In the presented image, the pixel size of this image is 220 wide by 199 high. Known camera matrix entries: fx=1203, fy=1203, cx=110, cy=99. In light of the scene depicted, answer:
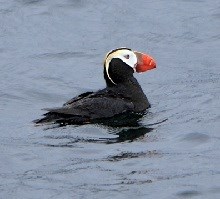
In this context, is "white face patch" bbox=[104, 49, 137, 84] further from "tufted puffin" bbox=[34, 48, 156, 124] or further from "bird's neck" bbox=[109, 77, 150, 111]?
"bird's neck" bbox=[109, 77, 150, 111]

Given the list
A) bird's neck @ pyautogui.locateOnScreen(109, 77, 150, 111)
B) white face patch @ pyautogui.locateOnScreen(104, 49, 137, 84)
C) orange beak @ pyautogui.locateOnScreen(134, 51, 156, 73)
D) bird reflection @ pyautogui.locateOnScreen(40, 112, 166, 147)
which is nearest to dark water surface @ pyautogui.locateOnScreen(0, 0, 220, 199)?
bird reflection @ pyautogui.locateOnScreen(40, 112, 166, 147)

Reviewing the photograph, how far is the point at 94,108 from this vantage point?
44.0 feet

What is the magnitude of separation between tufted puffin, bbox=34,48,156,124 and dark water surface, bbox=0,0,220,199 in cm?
17

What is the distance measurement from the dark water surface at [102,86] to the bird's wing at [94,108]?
19cm

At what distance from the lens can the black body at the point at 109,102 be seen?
13359 mm

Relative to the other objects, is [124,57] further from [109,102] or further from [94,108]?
[94,108]

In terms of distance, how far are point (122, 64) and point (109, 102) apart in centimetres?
71

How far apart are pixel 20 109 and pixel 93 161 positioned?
2.27m

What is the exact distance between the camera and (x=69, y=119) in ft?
43.9

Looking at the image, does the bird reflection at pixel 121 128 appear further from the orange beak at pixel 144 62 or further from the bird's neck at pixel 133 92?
the orange beak at pixel 144 62

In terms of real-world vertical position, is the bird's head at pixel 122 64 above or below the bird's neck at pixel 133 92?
above

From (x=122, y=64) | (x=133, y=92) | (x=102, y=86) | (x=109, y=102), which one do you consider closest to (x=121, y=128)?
(x=109, y=102)

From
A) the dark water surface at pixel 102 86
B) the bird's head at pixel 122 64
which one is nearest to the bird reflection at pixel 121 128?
the dark water surface at pixel 102 86

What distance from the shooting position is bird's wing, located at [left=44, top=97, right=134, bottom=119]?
13.3 m
